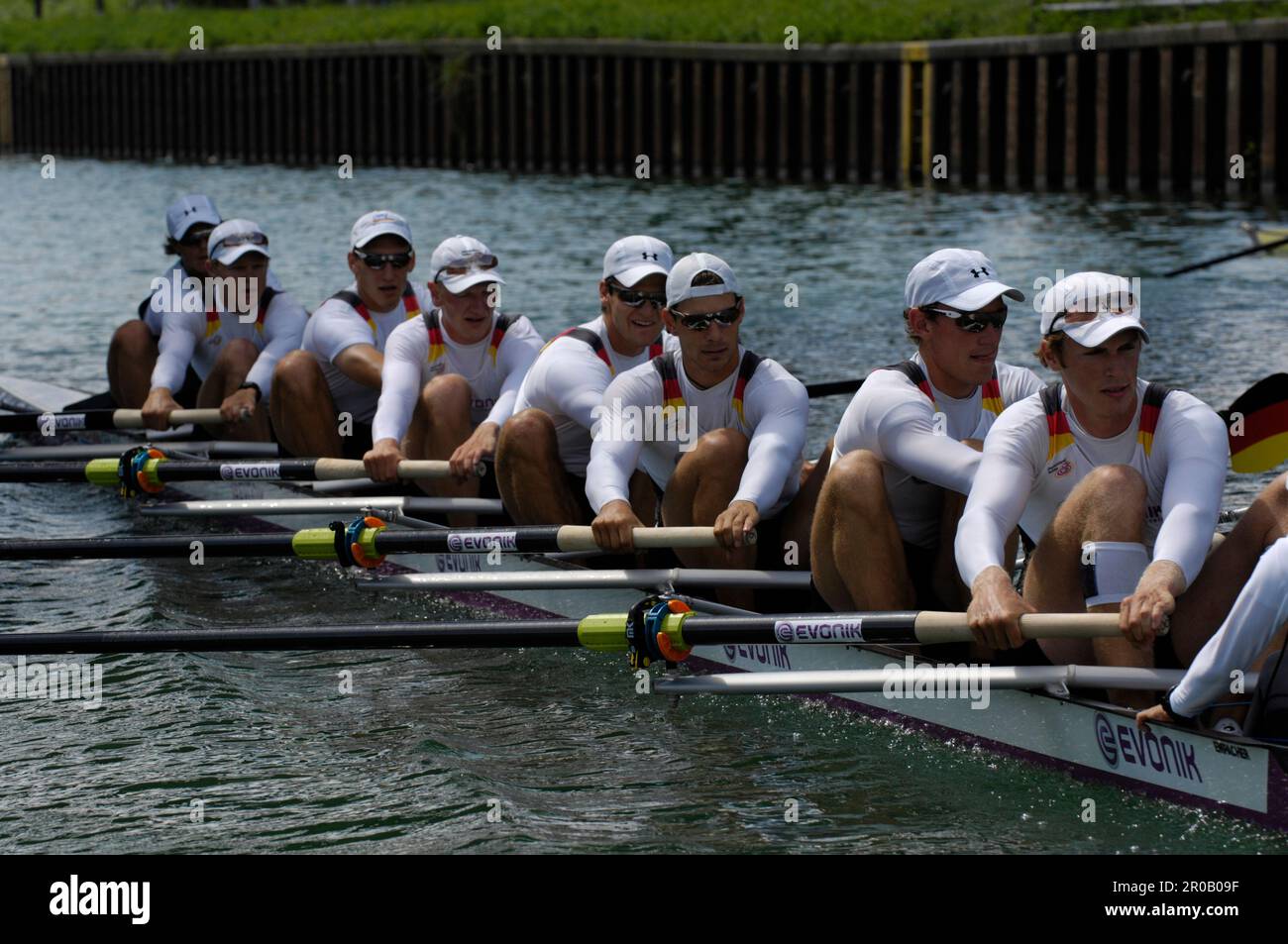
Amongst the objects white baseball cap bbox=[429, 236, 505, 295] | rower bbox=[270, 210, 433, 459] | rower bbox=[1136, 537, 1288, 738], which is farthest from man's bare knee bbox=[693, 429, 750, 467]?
rower bbox=[270, 210, 433, 459]

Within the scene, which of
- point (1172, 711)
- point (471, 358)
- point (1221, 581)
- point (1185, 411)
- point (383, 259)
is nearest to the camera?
point (1172, 711)

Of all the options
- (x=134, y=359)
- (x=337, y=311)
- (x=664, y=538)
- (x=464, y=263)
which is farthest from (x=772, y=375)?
(x=134, y=359)

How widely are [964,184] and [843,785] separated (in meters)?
17.5

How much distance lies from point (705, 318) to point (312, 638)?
1.75 m

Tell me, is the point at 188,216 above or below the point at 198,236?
above

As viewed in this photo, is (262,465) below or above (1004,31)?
below

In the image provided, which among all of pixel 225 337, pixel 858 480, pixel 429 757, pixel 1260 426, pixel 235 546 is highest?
pixel 225 337

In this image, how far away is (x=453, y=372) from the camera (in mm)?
8438

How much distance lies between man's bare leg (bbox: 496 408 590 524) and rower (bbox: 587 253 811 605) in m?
0.55

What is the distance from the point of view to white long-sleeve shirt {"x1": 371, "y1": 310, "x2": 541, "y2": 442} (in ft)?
27.4

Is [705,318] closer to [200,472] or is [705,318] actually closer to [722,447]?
[722,447]
